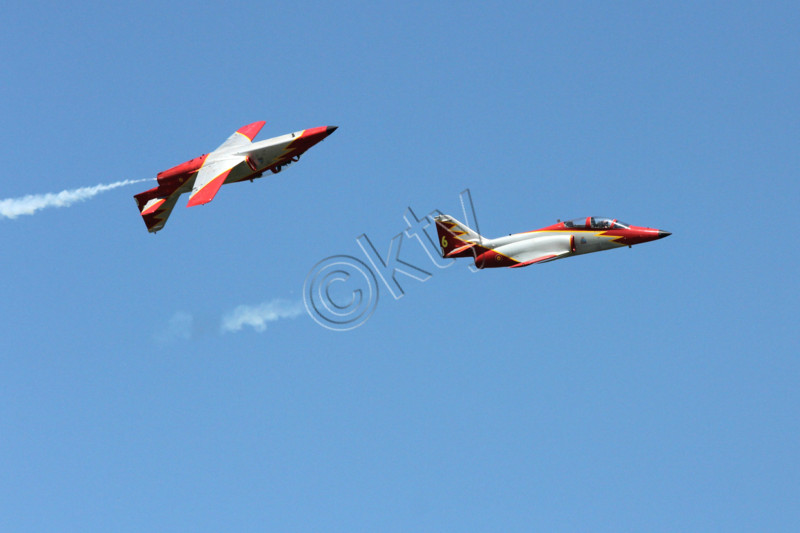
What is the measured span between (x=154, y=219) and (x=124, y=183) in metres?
2.95

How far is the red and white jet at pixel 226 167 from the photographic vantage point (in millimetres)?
68688

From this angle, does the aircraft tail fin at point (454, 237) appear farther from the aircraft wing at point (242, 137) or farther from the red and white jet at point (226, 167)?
the aircraft wing at point (242, 137)

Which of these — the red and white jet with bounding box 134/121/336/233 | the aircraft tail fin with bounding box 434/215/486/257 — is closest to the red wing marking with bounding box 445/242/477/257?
the aircraft tail fin with bounding box 434/215/486/257

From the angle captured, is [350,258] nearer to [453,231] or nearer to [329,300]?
[329,300]

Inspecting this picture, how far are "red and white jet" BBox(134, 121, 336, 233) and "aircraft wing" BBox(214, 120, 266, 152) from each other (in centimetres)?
10

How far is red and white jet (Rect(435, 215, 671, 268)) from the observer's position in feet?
213

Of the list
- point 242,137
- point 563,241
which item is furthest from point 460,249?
point 242,137

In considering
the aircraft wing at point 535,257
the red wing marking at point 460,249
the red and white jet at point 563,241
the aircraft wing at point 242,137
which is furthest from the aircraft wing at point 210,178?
the aircraft wing at point 535,257

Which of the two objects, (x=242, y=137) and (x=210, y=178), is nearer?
(x=210, y=178)

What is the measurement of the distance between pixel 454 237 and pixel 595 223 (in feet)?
29.3

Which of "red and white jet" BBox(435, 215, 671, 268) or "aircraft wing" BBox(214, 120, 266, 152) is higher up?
"aircraft wing" BBox(214, 120, 266, 152)

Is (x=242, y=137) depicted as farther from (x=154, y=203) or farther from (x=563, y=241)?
(x=563, y=241)

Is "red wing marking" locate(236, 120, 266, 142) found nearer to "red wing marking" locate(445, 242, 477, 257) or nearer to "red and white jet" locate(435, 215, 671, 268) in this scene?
"red wing marking" locate(445, 242, 477, 257)

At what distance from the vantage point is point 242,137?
7350 centimetres
